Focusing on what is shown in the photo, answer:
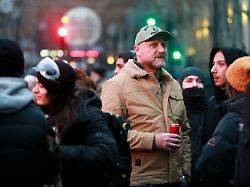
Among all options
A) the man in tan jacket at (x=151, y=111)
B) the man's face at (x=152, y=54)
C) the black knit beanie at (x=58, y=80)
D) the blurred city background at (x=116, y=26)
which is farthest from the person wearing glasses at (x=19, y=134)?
the blurred city background at (x=116, y=26)

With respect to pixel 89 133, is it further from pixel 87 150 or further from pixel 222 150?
pixel 222 150

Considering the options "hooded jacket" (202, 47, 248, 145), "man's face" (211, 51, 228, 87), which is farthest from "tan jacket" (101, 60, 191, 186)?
"man's face" (211, 51, 228, 87)

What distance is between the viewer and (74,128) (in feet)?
23.8

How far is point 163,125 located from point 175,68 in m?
→ 13.9

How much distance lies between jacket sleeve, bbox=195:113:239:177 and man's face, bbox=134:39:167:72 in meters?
2.11

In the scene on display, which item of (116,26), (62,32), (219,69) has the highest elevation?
(219,69)

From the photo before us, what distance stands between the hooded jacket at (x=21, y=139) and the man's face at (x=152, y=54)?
2781mm

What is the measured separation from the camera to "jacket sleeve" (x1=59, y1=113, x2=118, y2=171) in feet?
23.5

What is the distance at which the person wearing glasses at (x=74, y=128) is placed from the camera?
7193mm

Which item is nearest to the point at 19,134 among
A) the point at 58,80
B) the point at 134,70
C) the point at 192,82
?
the point at 58,80

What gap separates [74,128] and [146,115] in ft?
6.67

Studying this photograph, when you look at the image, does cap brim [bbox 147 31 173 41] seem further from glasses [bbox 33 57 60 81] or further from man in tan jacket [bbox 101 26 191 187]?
glasses [bbox 33 57 60 81]

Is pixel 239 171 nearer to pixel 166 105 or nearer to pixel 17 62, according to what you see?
pixel 17 62

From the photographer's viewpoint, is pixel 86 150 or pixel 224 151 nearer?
pixel 86 150
